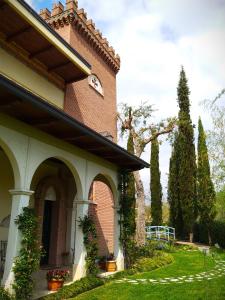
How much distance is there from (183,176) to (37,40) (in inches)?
665

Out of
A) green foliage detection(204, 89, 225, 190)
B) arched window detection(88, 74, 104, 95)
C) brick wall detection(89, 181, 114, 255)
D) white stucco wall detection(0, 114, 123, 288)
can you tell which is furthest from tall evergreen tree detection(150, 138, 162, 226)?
white stucco wall detection(0, 114, 123, 288)

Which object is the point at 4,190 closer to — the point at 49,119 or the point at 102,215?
the point at 49,119

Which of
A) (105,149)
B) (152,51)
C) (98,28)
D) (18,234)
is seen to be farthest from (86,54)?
(18,234)

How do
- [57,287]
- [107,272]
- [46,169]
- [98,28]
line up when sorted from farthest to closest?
[98,28], [46,169], [107,272], [57,287]

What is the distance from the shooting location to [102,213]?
587 inches

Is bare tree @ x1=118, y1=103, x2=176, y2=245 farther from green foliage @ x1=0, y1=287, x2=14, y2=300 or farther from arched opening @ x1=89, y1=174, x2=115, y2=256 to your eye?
green foliage @ x1=0, y1=287, x2=14, y2=300

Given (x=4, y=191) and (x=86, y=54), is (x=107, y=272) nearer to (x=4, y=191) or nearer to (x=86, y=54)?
(x=4, y=191)

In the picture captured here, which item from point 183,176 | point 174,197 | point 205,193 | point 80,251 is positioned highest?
point 183,176

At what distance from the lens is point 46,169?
465 inches

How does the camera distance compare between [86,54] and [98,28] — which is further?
[98,28]

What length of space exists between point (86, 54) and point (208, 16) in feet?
37.2

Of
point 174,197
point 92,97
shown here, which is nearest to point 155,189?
point 174,197

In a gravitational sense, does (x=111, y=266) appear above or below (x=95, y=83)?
below

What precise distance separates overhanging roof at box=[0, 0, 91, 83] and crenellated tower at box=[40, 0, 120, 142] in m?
1.61
